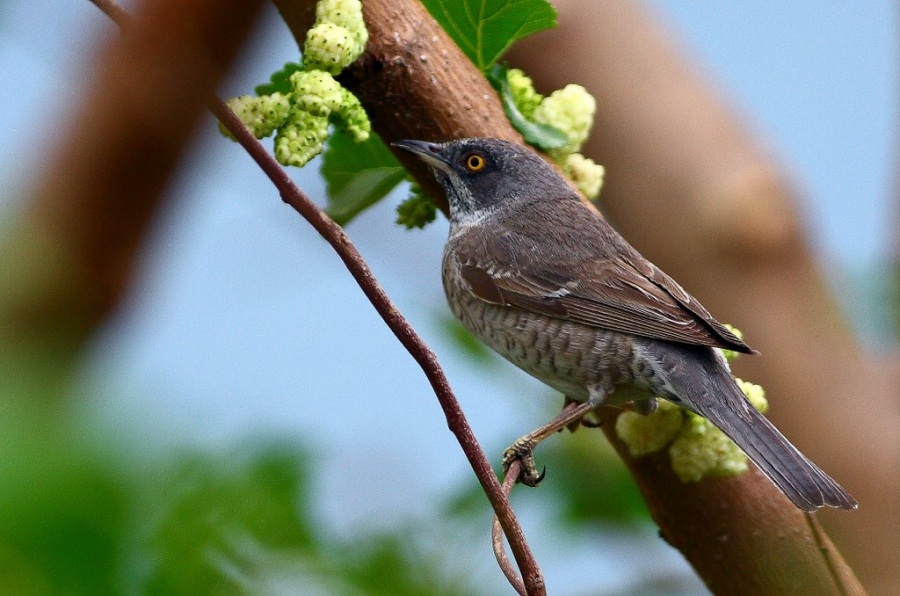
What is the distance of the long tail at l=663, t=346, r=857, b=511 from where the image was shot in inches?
108

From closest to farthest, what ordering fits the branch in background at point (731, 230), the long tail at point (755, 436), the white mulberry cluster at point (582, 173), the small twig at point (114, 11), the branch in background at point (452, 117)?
the small twig at point (114, 11) → the long tail at point (755, 436) → the branch in background at point (452, 117) → the white mulberry cluster at point (582, 173) → the branch in background at point (731, 230)

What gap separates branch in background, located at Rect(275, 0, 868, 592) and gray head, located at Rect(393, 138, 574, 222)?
11cm

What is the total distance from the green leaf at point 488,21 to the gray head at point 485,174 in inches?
11.6

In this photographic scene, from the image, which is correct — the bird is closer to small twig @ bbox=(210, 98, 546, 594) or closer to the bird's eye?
the bird's eye

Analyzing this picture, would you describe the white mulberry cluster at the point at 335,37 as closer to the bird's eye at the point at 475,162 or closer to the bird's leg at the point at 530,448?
the bird's eye at the point at 475,162

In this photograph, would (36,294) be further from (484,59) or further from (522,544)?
(484,59)

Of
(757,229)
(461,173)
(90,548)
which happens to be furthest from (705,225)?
(90,548)

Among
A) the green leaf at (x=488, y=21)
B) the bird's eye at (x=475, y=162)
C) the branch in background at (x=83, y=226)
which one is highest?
the branch in background at (x=83, y=226)

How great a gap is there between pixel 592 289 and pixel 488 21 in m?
0.96

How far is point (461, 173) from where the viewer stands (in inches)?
142

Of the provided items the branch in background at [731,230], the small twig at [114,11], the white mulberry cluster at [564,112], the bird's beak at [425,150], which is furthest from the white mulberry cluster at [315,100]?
the branch in background at [731,230]

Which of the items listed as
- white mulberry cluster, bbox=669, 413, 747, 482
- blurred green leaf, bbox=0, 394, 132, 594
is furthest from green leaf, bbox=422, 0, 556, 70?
blurred green leaf, bbox=0, 394, 132, 594

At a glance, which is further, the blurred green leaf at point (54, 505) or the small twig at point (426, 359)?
the small twig at point (426, 359)

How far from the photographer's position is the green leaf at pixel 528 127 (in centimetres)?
330
